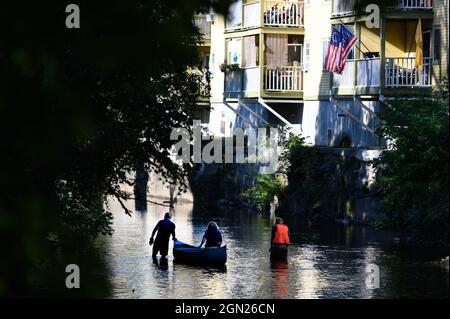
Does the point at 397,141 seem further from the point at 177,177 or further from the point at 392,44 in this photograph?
the point at 392,44

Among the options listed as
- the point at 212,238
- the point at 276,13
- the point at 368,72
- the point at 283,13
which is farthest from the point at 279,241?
the point at 283,13

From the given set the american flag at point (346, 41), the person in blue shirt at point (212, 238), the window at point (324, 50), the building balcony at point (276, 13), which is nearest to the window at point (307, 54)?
the building balcony at point (276, 13)

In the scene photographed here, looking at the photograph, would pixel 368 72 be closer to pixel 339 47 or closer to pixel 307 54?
pixel 339 47

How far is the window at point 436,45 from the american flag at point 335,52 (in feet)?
11.7

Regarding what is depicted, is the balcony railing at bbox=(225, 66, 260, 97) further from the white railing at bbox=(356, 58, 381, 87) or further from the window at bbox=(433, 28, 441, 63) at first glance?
the window at bbox=(433, 28, 441, 63)

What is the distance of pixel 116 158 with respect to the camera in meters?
29.3

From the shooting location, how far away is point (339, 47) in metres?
48.5

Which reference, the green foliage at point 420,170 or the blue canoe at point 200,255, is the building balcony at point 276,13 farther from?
the blue canoe at point 200,255

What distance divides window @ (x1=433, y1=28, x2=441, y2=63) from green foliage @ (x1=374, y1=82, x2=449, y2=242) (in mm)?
9500

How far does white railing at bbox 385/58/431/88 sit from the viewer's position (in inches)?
1864

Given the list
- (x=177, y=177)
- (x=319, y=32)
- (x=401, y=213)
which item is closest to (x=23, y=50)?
(x=177, y=177)

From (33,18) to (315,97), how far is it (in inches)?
2008

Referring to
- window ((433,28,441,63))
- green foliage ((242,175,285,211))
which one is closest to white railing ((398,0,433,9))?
window ((433,28,441,63))

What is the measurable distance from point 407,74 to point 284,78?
11.0 metres
